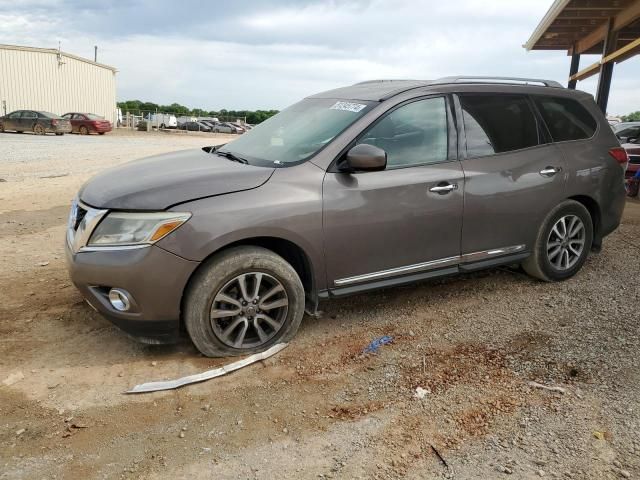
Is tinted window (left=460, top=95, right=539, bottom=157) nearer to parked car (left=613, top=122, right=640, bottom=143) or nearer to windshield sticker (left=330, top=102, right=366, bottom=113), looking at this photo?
windshield sticker (left=330, top=102, right=366, bottom=113)

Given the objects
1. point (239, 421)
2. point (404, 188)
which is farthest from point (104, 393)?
point (404, 188)

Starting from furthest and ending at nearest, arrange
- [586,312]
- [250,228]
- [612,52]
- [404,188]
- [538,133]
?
[612,52] → [538,133] → [586,312] → [404,188] → [250,228]

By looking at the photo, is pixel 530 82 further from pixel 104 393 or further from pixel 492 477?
pixel 104 393

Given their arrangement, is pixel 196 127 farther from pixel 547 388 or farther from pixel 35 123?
pixel 547 388

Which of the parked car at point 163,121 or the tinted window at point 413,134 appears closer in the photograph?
the tinted window at point 413,134

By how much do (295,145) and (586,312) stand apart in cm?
265

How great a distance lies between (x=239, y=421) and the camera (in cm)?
285

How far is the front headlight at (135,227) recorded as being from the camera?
3.17 metres

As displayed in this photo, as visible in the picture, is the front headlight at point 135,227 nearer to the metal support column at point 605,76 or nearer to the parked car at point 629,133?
the parked car at point 629,133

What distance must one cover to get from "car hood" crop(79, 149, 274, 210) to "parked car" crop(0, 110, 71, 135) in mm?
28425

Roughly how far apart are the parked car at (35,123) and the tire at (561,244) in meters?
29.5

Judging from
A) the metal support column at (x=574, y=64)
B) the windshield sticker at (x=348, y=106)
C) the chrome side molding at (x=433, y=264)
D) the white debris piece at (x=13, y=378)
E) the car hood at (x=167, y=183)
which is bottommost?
the white debris piece at (x=13, y=378)

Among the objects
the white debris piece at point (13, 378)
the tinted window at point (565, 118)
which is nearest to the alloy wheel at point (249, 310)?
the white debris piece at point (13, 378)

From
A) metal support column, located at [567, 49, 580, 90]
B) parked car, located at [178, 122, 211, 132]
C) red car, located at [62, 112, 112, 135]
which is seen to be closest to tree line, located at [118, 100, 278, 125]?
parked car, located at [178, 122, 211, 132]
